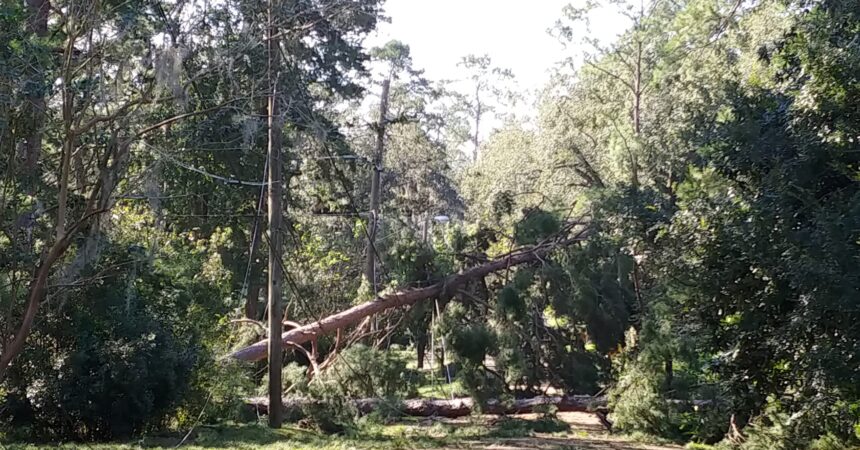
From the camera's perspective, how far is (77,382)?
8312mm

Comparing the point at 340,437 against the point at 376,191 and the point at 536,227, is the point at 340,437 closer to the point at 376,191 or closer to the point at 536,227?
the point at 536,227

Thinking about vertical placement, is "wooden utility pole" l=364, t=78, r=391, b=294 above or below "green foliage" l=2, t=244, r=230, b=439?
above

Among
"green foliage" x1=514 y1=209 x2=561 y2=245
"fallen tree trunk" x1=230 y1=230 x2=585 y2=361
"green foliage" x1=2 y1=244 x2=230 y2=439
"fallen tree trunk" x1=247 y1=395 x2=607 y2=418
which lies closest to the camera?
"green foliage" x1=2 y1=244 x2=230 y2=439

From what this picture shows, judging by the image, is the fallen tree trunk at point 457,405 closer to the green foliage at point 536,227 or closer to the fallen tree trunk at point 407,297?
the fallen tree trunk at point 407,297

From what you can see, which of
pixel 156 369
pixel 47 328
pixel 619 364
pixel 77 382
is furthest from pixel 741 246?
pixel 47 328

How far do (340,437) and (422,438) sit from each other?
113 centimetres

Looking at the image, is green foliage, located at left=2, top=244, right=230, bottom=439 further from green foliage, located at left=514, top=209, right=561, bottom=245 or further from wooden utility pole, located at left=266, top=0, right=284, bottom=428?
green foliage, located at left=514, top=209, right=561, bottom=245

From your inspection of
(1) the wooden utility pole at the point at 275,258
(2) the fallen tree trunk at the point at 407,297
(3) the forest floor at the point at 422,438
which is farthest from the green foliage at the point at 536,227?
(1) the wooden utility pole at the point at 275,258

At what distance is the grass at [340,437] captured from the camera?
8.18 metres

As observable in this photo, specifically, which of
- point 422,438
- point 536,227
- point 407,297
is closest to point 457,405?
point 407,297

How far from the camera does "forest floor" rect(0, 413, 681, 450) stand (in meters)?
8.38

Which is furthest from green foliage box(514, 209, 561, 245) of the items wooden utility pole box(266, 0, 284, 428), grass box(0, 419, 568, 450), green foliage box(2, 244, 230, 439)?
green foliage box(2, 244, 230, 439)

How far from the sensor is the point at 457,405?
12.0m

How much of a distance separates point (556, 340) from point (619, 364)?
4.74 ft
